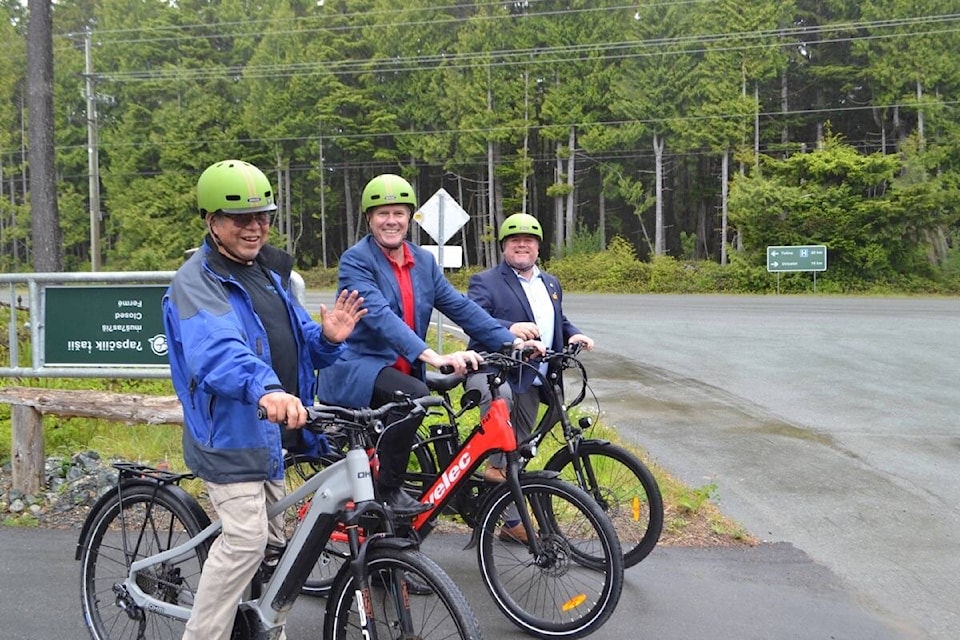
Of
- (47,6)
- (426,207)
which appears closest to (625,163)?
(426,207)

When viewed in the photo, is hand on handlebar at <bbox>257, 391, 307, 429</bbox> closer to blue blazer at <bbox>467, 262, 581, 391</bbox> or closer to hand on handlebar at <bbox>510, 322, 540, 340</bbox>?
hand on handlebar at <bbox>510, 322, 540, 340</bbox>

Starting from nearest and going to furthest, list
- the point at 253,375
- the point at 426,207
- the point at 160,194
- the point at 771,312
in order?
the point at 253,375 → the point at 426,207 → the point at 771,312 → the point at 160,194

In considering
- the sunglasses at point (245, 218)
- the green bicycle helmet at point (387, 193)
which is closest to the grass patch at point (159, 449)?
the green bicycle helmet at point (387, 193)

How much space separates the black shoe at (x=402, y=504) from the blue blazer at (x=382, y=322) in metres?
0.47

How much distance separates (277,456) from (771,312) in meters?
20.9

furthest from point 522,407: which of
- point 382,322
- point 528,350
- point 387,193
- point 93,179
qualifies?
point 93,179

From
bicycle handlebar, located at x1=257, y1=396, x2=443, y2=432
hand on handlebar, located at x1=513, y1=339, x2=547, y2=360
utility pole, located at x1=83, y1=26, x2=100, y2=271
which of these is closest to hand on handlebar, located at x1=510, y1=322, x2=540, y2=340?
hand on handlebar, located at x1=513, y1=339, x2=547, y2=360

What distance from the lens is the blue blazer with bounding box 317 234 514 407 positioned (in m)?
3.82

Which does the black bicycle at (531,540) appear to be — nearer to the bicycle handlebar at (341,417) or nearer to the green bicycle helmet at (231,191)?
the bicycle handlebar at (341,417)

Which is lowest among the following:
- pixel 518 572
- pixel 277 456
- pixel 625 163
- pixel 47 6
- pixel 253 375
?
pixel 518 572

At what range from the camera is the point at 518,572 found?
373 cm

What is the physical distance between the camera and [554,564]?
142 inches

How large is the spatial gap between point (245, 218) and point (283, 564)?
1.30 metres

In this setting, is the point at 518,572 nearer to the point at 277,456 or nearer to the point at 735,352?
the point at 277,456
